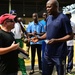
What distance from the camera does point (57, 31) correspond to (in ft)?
18.3

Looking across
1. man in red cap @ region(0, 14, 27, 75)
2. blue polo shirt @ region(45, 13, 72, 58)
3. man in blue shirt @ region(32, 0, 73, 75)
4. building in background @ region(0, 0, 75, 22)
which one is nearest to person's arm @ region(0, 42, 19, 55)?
man in red cap @ region(0, 14, 27, 75)

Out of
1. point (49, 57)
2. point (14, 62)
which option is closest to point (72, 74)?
point (49, 57)

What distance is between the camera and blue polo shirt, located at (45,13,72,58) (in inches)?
219

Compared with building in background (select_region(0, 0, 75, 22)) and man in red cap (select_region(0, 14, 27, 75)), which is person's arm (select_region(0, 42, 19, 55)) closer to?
man in red cap (select_region(0, 14, 27, 75))

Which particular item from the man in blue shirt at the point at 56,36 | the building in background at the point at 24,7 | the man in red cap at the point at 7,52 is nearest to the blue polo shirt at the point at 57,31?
the man in blue shirt at the point at 56,36

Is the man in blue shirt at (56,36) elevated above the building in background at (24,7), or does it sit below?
below

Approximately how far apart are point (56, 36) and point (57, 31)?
0.10m

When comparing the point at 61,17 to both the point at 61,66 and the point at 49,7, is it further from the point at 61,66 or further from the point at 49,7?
the point at 61,66

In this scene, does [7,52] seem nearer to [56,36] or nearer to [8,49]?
[8,49]

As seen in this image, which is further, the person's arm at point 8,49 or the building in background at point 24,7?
the building in background at point 24,7

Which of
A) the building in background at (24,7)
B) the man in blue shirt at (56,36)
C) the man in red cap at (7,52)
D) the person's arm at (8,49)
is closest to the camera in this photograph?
the person's arm at (8,49)

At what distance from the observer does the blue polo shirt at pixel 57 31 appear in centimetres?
556

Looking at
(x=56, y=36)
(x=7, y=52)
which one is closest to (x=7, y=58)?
(x=7, y=52)

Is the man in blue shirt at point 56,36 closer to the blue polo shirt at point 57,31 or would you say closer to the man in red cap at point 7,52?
the blue polo shirt at point 57,31
